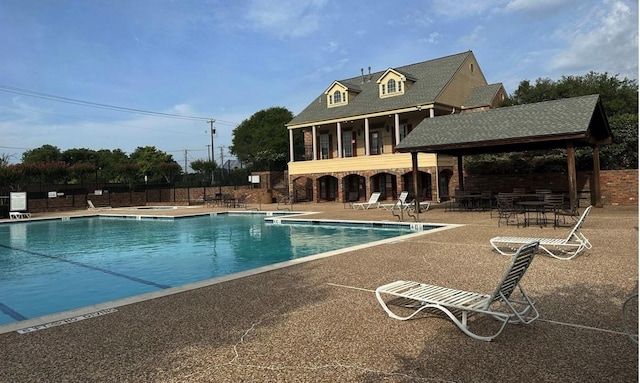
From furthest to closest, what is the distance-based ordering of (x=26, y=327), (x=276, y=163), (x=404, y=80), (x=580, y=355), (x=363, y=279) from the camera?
(x=276, y=163) < (x=404, y=80) < (x=363, y=279) < (x=26, y=327) < (x=580, y=355)

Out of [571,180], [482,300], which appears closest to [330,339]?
[482,300]

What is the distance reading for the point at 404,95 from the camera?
97.8ft

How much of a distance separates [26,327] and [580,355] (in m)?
5.76

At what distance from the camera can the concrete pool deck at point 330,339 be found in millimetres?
3738

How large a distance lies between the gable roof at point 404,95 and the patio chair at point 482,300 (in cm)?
2325

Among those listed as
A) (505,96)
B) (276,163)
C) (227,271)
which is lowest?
(227,271)

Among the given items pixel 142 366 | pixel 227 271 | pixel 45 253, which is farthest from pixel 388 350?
pixel 45 253

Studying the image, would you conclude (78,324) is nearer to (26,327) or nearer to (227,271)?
(26,327)

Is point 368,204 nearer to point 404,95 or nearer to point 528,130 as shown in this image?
point 528,130

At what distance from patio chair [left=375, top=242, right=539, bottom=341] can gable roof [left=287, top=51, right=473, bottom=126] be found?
2325cm

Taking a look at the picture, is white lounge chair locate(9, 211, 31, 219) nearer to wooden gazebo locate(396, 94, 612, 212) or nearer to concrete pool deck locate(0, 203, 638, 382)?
wooden gazebo locate(396, 94, 612, 212)

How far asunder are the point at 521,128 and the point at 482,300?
13502mm

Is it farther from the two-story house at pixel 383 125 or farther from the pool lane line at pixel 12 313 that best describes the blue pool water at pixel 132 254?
the two-story house at pixel 383 125

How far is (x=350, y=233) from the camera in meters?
15.7
